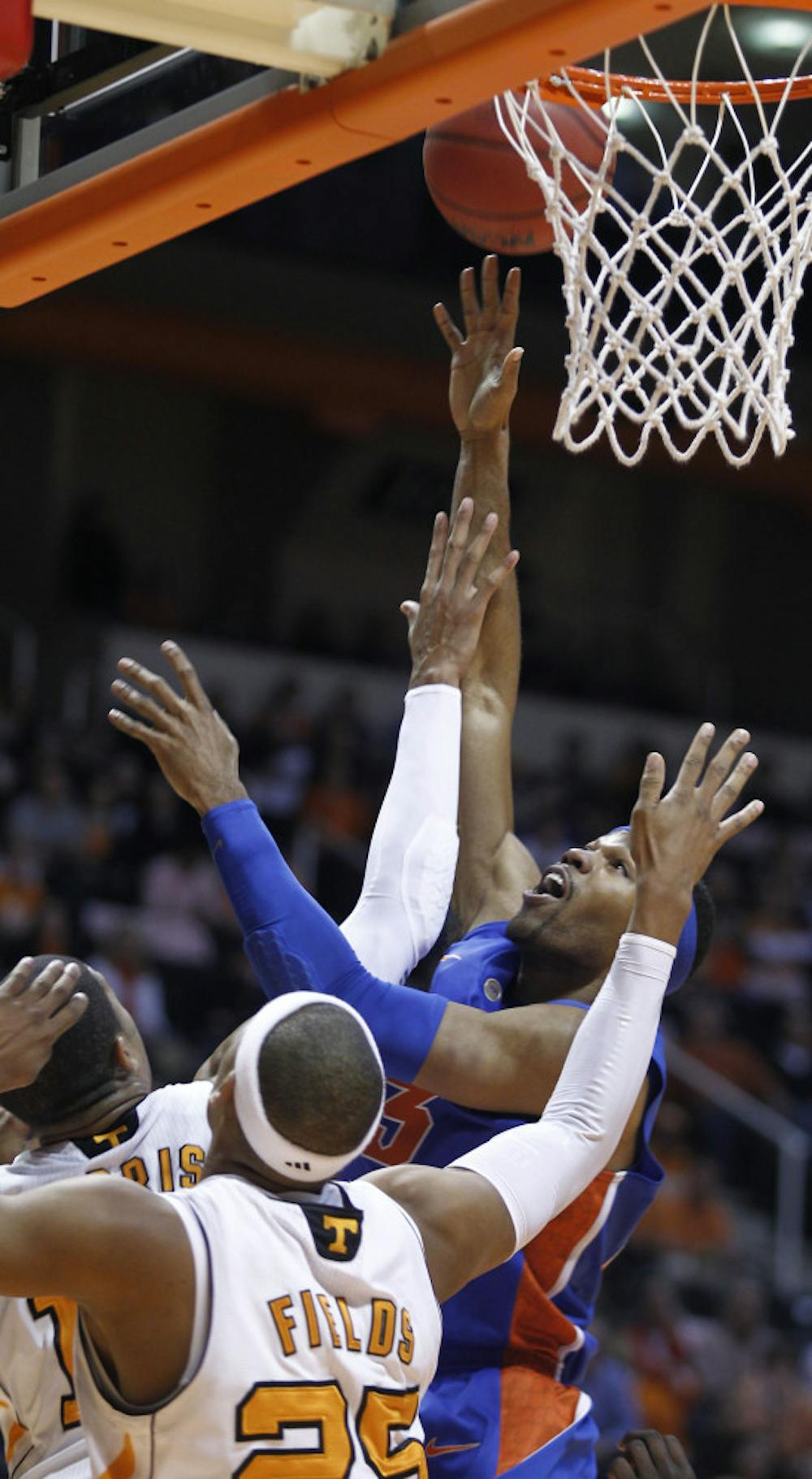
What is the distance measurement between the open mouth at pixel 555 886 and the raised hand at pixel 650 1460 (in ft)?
3.19

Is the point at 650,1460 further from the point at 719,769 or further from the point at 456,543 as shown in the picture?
the point at 456,543

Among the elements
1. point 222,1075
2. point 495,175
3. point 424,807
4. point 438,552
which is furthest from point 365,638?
point 222,1075

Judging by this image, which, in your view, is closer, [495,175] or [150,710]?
[150,710]

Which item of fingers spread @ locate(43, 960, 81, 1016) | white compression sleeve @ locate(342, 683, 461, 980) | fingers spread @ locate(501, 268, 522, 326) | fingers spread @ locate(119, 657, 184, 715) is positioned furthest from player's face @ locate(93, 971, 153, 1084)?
fingers spread @ locate(501, 268, 522, 326)

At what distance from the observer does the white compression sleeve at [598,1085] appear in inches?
116

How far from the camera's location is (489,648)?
4.32 metres

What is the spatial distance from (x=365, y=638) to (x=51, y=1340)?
1125 cm

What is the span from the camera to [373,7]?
9.37 ft

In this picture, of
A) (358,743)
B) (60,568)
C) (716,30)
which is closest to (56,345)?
(60,568)

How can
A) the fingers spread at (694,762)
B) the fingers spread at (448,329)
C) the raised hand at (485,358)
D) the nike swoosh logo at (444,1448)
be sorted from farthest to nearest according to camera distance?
the raised hand at (485,358) < the fingers spread at (448,329) < the nike swoosh logo at (444,1448) < the fingers spread at (694,762)

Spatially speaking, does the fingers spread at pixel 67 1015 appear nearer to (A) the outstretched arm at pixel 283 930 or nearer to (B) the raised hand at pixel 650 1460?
(A) the outstretched arm at pixel 283 930

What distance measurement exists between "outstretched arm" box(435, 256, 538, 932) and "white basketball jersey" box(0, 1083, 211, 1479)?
1268mm

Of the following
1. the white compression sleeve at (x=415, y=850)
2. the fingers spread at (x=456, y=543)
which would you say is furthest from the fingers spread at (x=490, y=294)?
the white compression sleeve at (x=415, y=850)

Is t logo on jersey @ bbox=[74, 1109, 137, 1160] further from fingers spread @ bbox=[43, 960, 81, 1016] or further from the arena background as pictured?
the arena background
